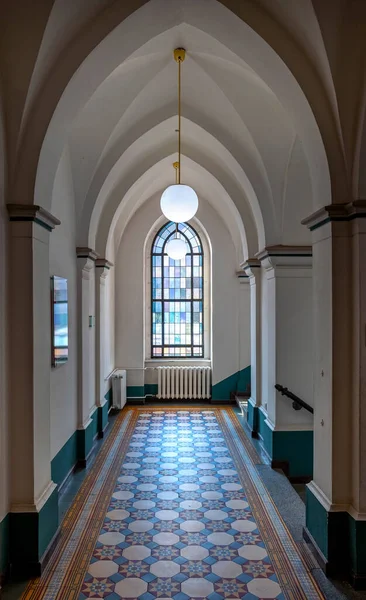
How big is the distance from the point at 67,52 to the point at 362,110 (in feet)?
8.35

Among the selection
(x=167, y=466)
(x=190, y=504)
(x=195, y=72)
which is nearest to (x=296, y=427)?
(x=167, y=466)

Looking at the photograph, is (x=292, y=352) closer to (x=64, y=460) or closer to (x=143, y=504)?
(x=143, y=504)

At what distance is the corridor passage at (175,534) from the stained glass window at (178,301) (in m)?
4.59

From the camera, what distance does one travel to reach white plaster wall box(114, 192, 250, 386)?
11.6 meters

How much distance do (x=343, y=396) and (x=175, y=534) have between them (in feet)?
7.39

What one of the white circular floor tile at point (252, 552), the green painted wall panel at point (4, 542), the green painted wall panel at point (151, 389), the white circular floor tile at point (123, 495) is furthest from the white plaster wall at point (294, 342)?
the green painted wall panel at point (151, 389)

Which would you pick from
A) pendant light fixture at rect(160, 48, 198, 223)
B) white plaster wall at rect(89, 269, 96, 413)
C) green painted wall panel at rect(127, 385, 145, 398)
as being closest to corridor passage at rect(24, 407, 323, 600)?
white plaster wall at rect(89, 269, 96, 413)

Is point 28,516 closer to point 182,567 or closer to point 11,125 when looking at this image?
point 182,567

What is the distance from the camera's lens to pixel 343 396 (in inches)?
162

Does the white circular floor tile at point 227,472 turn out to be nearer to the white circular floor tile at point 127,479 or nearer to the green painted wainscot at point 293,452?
the green painted wainscot at point 293,452

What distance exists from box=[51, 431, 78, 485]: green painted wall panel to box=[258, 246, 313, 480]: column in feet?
9.24

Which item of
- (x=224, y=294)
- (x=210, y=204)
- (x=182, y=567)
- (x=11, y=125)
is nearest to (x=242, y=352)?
(x=224, y=294)

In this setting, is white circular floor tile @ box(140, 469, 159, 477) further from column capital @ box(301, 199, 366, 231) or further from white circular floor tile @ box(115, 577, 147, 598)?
column capital @ box(301, 199, 366, 231)

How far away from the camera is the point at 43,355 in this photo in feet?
14.8
